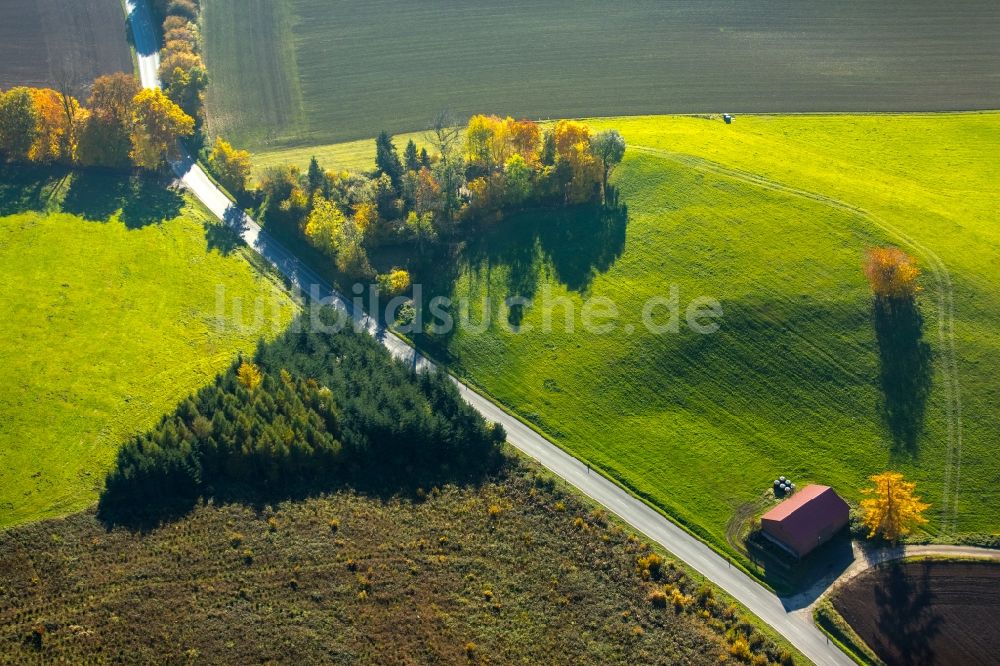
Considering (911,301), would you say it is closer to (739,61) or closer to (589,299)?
(589,299)

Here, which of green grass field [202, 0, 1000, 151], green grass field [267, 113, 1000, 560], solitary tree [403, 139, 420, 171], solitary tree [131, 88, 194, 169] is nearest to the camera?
green grass field [267, 113, 1000, 560]

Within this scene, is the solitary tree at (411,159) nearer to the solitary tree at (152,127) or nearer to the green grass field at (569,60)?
the green grass field at (569,60)

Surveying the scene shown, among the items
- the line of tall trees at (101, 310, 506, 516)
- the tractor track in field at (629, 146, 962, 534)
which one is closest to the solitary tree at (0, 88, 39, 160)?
the line of tall trees at (101, 310, 506, 516)

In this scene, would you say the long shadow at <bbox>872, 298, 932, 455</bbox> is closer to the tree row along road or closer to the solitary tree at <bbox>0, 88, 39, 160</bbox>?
the tree row along road

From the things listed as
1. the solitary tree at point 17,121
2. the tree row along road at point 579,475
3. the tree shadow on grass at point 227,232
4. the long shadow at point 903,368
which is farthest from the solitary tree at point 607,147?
the solitary tree at point 17,121

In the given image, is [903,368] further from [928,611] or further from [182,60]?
[182,60]

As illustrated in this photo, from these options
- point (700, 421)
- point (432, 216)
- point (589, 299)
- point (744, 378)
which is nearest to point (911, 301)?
point (744, 378)

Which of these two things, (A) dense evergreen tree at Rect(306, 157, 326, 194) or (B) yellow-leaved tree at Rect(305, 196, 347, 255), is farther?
(A) dense evergreen tree at Rect(306, 157, 326, 194)
